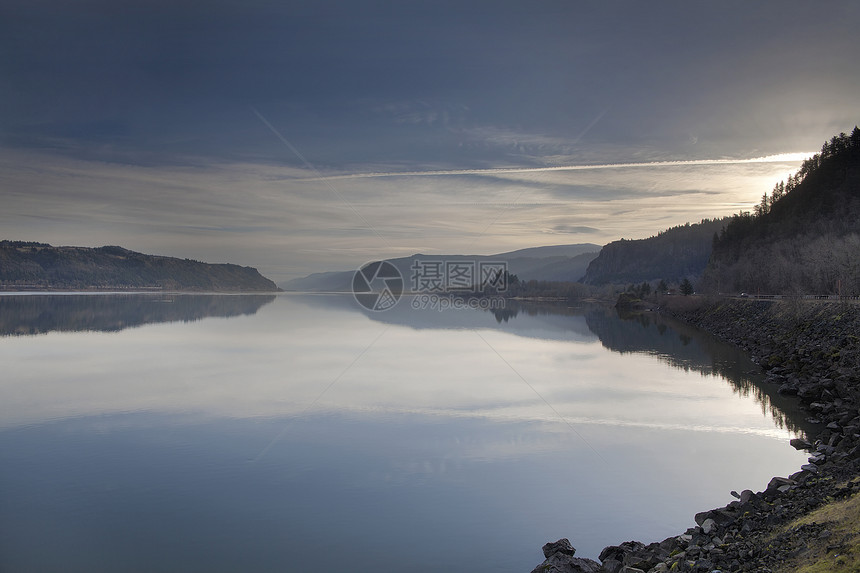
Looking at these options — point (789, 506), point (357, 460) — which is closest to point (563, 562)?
point (789, 506)

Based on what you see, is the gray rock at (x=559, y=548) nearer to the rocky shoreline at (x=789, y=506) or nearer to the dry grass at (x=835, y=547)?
the rocky shoreline at (x=789, y=506)

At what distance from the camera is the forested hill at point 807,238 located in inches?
1706

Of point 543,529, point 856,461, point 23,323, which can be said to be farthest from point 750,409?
point 23,323

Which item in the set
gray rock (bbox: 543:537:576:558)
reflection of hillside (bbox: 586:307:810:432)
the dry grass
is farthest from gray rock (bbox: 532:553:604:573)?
reflection of hillside (bbox: 586:307:810:432)

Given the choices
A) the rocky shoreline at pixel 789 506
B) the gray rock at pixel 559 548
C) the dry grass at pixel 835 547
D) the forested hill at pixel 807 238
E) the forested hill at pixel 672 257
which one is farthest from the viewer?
the forested hill at pixel 672 257

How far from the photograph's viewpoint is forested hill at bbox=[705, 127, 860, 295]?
43.3 metres

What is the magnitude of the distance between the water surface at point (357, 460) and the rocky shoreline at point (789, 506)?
62 cm

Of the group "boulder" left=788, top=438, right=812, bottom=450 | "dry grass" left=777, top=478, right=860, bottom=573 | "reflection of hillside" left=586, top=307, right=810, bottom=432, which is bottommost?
"reflection of hillside" left=586, top=307, right=810, bottom=432

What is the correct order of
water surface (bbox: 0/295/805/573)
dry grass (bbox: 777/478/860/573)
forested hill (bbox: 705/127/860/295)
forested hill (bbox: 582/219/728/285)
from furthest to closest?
1. forested hill (bbox: 582/219/728/285)
2. forested hill (bbox: 705/127/860/295)
3. water surface (bbox: 0/295/805/573)
4. dry grass (bbox: 777/478/860/573)

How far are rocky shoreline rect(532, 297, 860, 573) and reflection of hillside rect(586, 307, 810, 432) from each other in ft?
1.70

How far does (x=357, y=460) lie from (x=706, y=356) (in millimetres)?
23988

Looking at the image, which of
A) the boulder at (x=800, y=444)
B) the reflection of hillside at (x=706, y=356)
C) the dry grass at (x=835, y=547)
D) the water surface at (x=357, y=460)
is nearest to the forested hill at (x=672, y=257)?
the reflection of hillside at (x=706, y=356)

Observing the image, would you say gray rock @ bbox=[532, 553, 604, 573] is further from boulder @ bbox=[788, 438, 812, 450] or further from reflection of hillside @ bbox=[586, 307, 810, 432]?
reflection of hillside @ bbox=[586, 307, 810, 432]

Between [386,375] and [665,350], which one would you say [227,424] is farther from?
[665,350]
